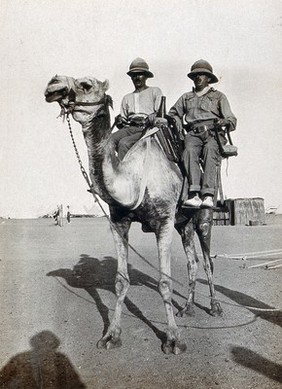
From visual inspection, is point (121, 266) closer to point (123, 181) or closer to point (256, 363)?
point (123, 181)

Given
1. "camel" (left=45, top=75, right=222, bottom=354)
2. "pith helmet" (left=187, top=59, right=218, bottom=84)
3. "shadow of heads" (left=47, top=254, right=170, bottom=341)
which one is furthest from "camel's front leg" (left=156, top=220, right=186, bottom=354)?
"pith helmet" (left=187, top=59, right=218, bottom=84)

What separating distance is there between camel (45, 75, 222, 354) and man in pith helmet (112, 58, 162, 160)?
0.69m

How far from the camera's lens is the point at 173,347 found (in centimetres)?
500

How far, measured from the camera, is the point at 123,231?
18.4ft

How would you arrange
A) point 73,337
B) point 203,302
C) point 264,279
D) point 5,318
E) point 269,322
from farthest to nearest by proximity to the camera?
point 264,279 < point 203,302 < point 5,318 < point 269,322 < point 73,337

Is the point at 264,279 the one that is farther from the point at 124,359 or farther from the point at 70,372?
the point at 70,372

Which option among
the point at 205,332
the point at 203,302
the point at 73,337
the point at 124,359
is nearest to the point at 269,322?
the point at 205,332

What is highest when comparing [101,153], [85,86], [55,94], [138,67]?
[138,67]

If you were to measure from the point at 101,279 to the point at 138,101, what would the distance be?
4713mm

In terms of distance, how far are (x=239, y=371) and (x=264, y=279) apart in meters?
4.96

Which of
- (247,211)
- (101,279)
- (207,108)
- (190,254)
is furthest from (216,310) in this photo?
(247,211)

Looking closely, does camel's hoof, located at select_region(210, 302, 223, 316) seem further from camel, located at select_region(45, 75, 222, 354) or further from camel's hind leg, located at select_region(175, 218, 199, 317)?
camel, located at select_region(45, 75, 222, 354)

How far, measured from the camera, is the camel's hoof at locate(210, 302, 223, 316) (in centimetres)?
650

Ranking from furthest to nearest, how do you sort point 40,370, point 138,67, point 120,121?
point 120,121, point 138,67, point 40,370
